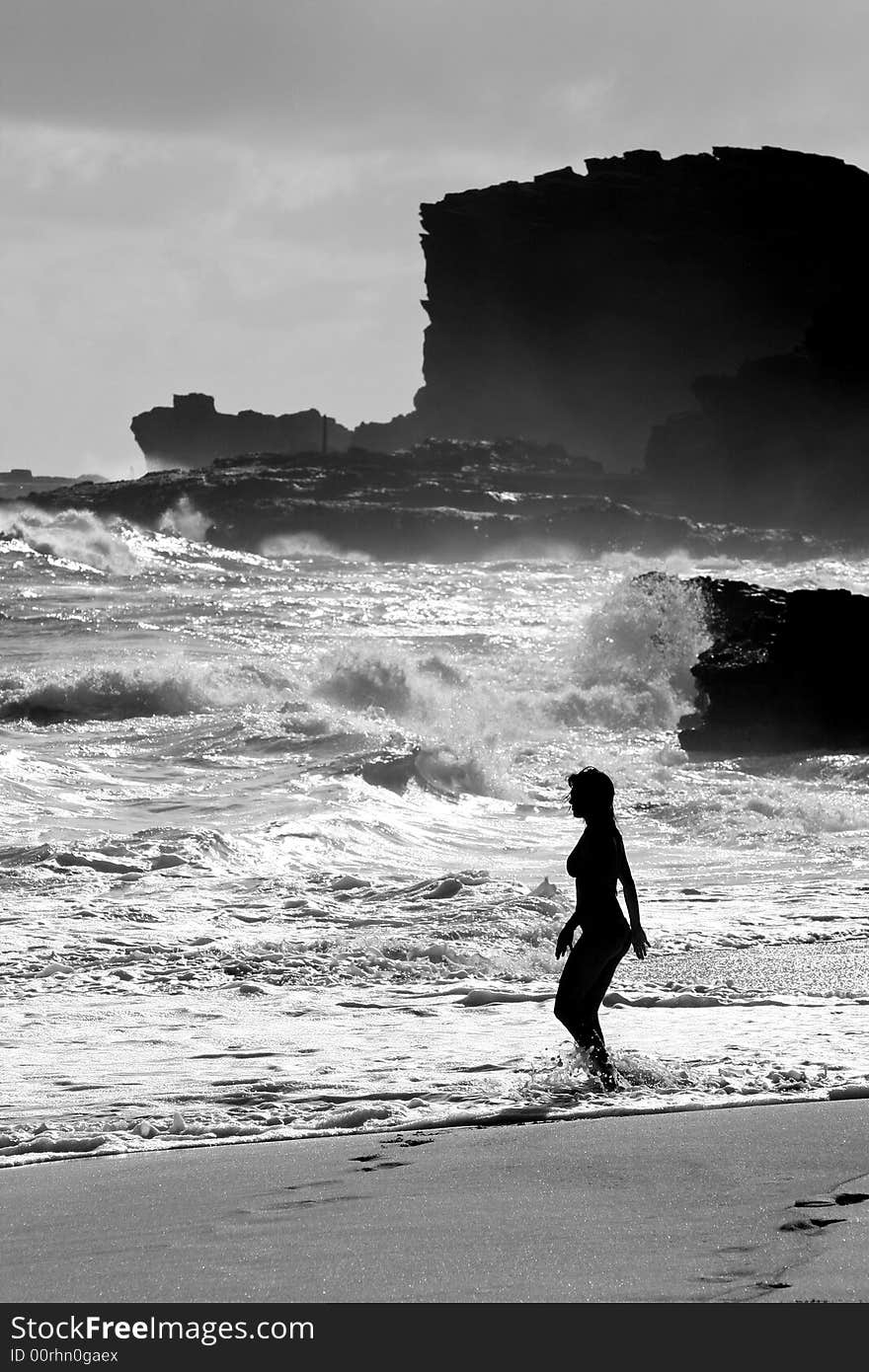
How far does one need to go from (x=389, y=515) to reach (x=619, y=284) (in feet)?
211

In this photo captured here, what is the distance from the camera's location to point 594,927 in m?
5.51

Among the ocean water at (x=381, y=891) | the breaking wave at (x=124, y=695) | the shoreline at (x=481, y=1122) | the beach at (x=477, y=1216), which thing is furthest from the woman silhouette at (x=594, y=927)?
the breaking wave at (x=124, y=695)

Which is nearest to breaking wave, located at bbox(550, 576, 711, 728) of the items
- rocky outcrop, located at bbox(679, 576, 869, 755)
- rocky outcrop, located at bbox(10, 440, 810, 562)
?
rocky outcrop, located at bbox(679, 576, 869, 755)

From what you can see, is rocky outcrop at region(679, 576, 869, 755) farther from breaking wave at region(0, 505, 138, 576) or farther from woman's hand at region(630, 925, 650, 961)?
breaking wave at region(0, 505, 138, 576)

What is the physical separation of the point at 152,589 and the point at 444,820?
25.7 metres

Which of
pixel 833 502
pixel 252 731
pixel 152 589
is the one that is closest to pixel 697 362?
pixel 833 502

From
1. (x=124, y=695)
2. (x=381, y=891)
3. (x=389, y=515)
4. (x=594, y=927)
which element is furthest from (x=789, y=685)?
(x=389, y=515)

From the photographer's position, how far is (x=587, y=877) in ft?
18.4

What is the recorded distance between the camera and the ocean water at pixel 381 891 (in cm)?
563

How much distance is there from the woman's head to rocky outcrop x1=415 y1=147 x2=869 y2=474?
124960mm

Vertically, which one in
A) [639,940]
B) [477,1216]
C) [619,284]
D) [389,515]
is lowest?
[477,1216]

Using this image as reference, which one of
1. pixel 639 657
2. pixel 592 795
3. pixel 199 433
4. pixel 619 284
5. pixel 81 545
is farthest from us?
pixel 199 433

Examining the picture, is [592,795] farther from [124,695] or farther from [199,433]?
[199,433]
